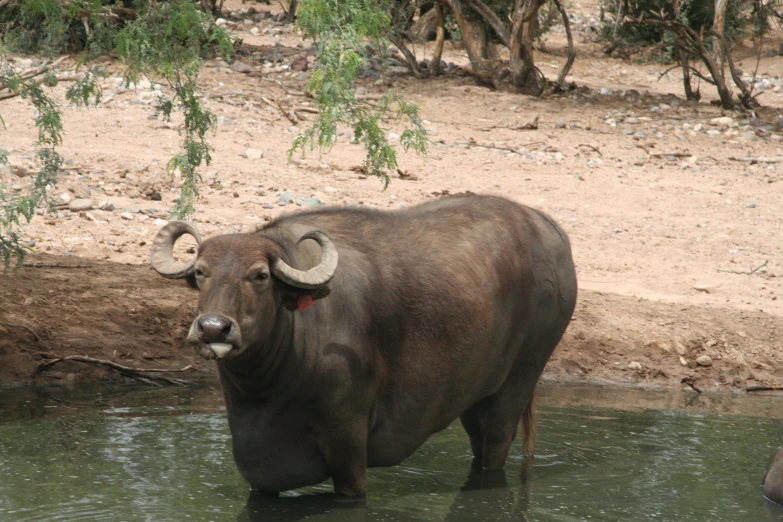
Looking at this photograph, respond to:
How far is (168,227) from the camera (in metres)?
5.81

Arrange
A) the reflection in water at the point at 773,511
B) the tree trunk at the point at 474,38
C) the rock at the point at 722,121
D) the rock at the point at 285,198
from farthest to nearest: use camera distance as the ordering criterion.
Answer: the tree trunk at the point at 474,38, the rock at the point at 722,121, the rock at the point at 285,198, the reflection in water at the point at 773,511

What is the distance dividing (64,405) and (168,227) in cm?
331

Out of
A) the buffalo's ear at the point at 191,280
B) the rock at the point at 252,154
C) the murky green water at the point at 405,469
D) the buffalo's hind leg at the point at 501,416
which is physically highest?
the buffalo's ear at the point at 191,280

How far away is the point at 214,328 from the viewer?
4965 mm

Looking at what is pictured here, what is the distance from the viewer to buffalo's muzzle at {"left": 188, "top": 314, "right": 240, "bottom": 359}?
4969 mm

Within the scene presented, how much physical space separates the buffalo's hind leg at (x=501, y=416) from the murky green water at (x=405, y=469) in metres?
0.14

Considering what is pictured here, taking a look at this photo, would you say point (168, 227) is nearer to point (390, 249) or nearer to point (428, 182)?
point (390, 249)

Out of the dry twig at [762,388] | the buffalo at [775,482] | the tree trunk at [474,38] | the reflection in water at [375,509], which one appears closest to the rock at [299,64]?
the tree trunk at [474,38]

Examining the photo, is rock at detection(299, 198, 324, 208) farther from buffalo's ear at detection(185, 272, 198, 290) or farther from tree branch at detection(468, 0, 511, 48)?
tree branch at detection(468, 0, 511, 48)

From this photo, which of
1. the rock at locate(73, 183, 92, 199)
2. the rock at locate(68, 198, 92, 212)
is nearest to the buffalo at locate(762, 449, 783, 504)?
the rock at locate(68, 198, 92, 212)

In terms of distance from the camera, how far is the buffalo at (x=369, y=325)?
17.9 feet

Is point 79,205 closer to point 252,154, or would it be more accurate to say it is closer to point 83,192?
point 83,192

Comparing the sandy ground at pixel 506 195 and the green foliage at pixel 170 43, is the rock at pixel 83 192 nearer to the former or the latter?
the sandy ground at pixel 506 195

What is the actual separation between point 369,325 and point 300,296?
71 cm
